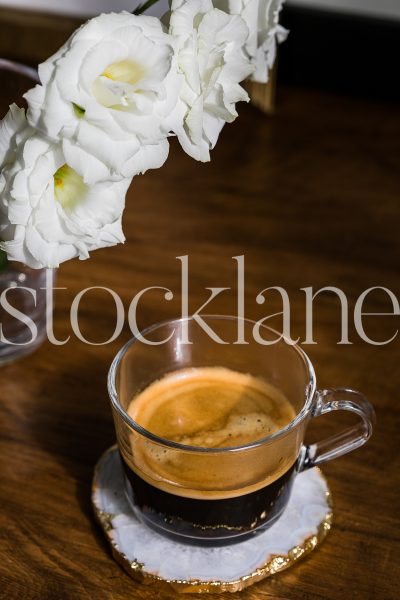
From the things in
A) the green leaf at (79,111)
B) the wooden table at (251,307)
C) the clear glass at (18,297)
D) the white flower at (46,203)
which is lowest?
the wooden table at (251,307)

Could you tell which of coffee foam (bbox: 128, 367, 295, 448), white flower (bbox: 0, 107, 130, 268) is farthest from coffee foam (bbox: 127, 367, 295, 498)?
white flower (bbox: 0, 107, 130, 268)

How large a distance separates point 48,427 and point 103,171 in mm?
334

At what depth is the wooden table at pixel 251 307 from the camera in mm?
616

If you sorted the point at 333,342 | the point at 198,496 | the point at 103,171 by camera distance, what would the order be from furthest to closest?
1. the point at 333,342
2. the point at 198,496
3. the point at 103,171

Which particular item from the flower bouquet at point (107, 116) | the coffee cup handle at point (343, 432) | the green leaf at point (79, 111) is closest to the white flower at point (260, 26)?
the flower bouquet at point (107, 116)

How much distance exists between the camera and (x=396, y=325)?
2.75ft

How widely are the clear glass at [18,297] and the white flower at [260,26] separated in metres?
0.27

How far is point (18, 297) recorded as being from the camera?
2.64 ft

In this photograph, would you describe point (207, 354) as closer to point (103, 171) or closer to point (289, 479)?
point (289, 479)

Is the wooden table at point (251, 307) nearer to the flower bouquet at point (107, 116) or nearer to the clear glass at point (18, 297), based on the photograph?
the clear glass at point (18, 297)

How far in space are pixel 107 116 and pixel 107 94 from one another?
1cm

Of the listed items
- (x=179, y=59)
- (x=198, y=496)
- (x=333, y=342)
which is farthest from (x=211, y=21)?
(x=333, y=342)

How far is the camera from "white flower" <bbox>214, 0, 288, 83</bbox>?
502 mm

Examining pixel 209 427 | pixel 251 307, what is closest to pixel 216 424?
pixel 209 427
